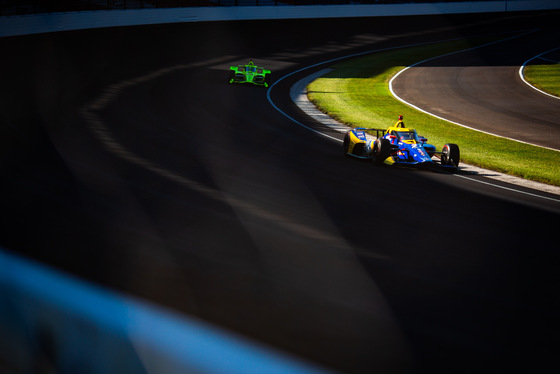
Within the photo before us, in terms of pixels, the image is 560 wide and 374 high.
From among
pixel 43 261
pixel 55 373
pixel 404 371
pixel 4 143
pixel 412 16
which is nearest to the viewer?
pixel 55 373

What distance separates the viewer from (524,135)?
69.2 ft

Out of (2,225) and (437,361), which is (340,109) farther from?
(437,361)

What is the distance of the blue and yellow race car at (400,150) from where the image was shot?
14.7m

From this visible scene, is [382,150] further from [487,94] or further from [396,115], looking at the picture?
[487,94]

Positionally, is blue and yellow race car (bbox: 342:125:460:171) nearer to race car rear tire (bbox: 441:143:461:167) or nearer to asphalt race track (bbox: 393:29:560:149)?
race car rear tire (bbox: 441:143:461:167)

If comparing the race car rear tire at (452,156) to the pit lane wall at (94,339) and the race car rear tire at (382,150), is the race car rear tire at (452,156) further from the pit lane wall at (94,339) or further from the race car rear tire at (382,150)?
the pit lane wall at (94,339)

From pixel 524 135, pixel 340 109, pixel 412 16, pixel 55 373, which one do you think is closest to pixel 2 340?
pixel 55 373

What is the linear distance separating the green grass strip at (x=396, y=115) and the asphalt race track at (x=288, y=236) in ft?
7.70

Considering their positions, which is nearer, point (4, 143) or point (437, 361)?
point (437, 361)

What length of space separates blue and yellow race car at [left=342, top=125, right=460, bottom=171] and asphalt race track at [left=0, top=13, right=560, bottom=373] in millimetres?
425

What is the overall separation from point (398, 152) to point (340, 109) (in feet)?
32.7

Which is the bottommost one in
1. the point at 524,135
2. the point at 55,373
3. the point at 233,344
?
the point at 524,135

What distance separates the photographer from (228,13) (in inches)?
1852

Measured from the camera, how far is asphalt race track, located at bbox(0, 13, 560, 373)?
6484 mm
